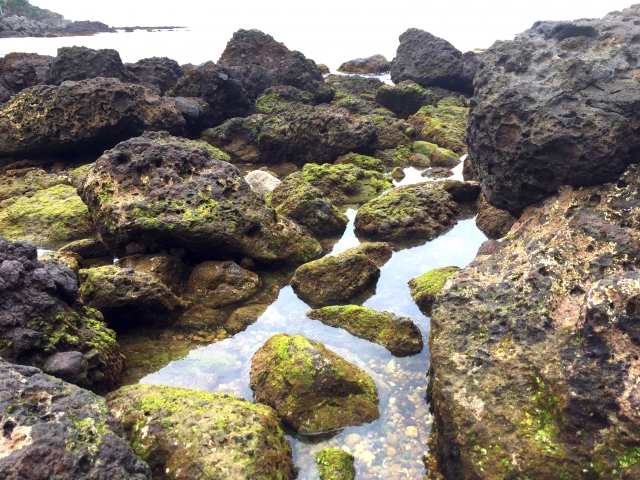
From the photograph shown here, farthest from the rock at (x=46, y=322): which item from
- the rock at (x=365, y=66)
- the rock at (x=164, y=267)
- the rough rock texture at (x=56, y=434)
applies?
the rock at (x=365, y=66)

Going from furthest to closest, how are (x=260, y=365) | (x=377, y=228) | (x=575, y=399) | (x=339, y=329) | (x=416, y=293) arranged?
1. (x=377, y=228)
2. (x=416, y=293)
3. (x=339, y=329)
4. (x=260, y=365)
5. (x=575, y=399)

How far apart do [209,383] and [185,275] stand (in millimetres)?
3210

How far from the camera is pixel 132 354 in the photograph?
7602 mm

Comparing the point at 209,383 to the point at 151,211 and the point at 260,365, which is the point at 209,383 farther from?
the point at 151,211

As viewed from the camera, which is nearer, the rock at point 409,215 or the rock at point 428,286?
the rock at point 428,286

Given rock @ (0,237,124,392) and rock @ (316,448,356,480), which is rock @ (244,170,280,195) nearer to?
rock @ (0,237,124,392)

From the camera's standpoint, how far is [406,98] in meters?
26.6

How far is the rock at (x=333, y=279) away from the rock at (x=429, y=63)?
2546 centimetres

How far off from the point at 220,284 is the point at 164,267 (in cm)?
115

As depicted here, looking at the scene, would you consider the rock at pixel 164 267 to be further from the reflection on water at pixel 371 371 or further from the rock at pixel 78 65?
the rock at pixel 78 65

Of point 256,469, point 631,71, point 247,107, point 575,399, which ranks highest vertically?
point 631,71

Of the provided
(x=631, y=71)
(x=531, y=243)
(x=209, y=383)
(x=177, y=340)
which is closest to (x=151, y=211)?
(x=177, y=340)

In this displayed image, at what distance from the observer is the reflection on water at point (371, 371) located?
564 centimetres

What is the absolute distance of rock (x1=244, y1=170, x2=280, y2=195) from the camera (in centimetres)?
1430
